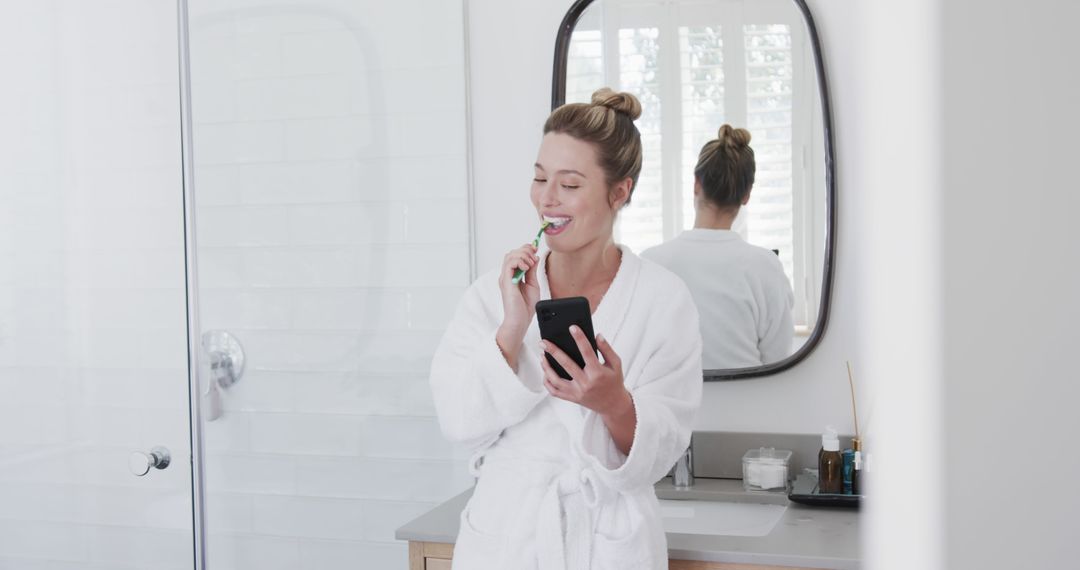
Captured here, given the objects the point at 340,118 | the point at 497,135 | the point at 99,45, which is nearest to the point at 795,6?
the point at 497,135

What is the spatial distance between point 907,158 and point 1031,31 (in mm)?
33

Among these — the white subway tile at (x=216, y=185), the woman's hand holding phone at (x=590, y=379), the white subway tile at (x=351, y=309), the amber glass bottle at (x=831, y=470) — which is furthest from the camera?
the white subway tile at (x=351, y=309)

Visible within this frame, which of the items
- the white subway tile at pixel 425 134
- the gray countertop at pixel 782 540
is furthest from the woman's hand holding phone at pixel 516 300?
the white subway tile at pixel 425 134

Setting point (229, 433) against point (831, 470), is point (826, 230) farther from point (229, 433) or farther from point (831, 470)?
point (229, 433)

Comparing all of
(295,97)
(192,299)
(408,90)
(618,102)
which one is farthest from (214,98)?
(618,102)

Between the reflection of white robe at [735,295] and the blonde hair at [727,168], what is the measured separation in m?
0.07

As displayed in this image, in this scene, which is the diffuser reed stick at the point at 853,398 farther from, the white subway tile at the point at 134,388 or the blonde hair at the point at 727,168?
the white subway tile at the point at 134,388

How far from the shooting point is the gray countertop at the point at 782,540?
4.67ft

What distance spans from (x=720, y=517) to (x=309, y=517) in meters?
0.76

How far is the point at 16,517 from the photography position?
1453 mm

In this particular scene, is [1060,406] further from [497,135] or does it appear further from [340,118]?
[497,135]

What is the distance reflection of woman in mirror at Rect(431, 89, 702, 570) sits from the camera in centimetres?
134

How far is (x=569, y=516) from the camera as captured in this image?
4.48ft

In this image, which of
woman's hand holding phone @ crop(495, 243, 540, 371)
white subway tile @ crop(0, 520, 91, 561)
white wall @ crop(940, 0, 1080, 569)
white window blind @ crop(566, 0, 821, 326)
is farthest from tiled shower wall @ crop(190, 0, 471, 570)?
white wall @ crop(940, 0, 1080, 569)
